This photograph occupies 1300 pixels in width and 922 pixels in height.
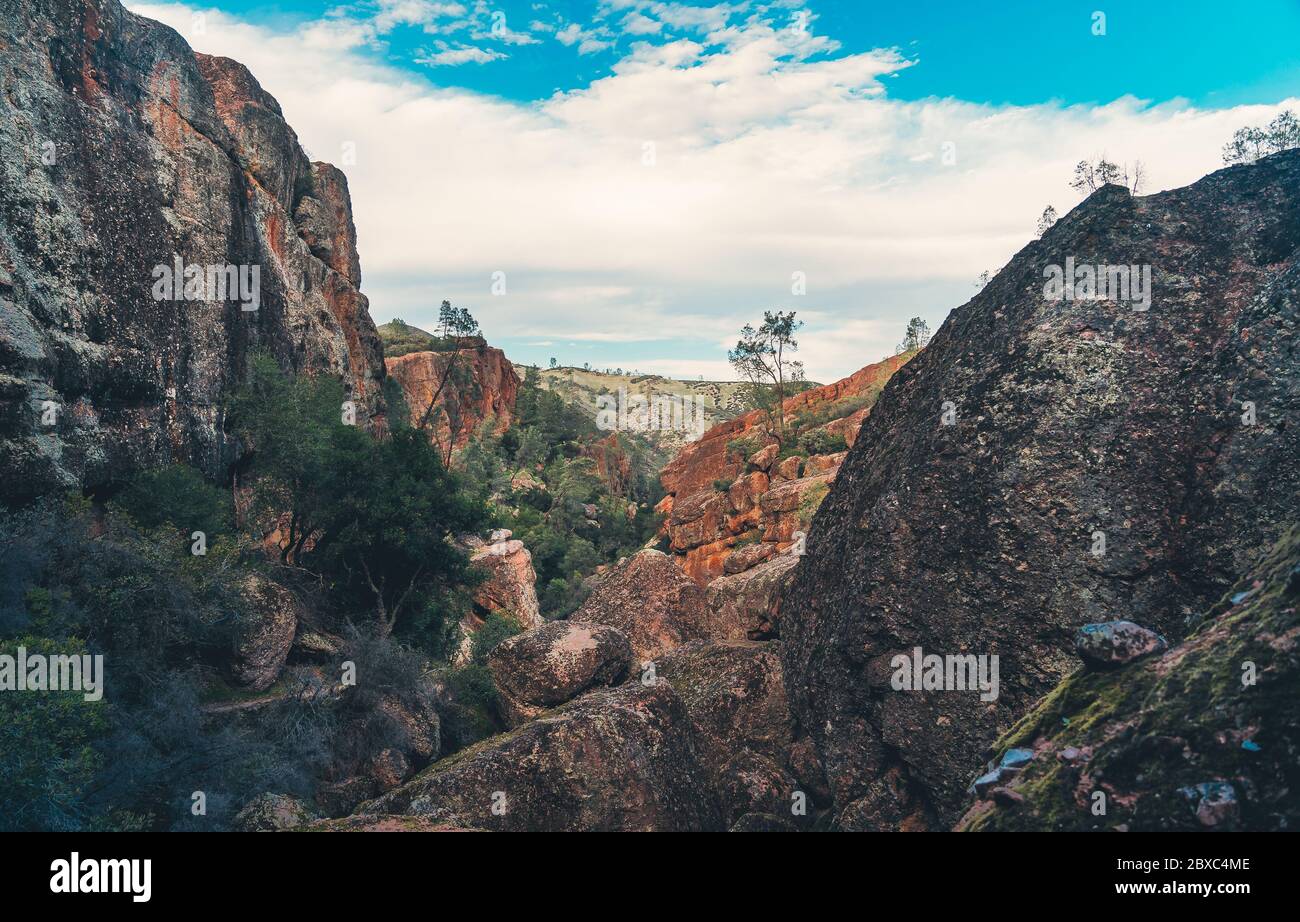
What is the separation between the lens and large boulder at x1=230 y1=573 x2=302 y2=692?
58.6 feet

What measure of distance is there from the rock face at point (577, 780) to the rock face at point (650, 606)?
19.7ft

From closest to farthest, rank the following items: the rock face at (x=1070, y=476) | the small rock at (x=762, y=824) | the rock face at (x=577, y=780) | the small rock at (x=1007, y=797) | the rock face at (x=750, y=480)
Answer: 1. the small rock at (x=1007, y=797)
2. the rock face at (x=1070, y=476)
3. the rock face at (x=577, y=780)
4. the small rock at (x=762, y=824)
5. the rock face at (x=750, y=480)

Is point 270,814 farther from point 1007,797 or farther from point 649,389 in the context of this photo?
point 649,389

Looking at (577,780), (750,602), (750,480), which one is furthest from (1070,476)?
(750,480)

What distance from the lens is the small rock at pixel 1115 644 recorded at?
5.55m

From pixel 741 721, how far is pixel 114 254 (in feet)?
66.6

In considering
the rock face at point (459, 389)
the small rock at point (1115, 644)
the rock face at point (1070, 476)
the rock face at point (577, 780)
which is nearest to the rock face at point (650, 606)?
the rock face at point (577, 780)

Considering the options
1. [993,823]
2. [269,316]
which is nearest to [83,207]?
[269,316]

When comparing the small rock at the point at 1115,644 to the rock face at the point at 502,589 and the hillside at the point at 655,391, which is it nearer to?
the rock face at the point at 502,589

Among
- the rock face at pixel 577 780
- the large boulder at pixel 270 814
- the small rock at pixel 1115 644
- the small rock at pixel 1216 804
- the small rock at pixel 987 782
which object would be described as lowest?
the large boulder at pixel 270 814

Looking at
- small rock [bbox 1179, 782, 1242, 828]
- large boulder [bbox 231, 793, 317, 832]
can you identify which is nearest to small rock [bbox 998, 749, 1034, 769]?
small rock [bbox 1179, 782, 1242, 828]

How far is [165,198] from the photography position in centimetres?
2444

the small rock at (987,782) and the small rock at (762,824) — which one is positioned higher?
the small rock at (987,782)

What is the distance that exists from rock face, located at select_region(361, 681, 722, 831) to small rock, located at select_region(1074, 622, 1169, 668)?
7.16 metres
